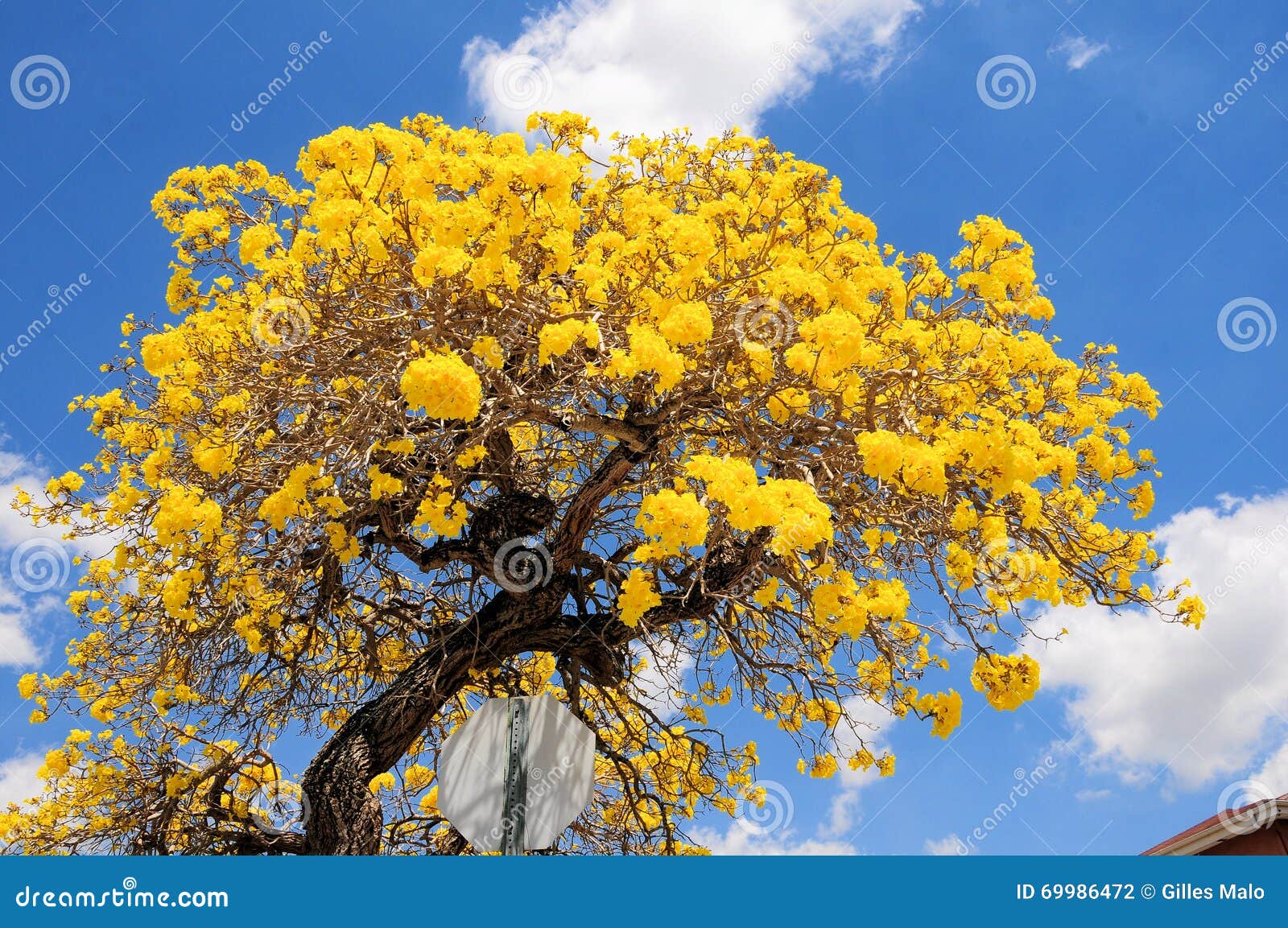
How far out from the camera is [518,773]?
12.4 feet

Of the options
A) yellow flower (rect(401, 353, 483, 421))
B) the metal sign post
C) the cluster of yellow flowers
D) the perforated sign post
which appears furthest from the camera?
the cluster of yellow flowers

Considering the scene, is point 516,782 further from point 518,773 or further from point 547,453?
point 547,453

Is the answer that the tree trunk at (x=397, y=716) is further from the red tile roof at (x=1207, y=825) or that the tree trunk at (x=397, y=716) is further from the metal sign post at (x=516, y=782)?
the red tile roof at (x=1207, y=825)

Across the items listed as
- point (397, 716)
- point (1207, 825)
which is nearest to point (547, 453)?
point (397, 716)

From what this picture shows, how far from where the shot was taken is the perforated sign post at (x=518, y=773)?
146 inches

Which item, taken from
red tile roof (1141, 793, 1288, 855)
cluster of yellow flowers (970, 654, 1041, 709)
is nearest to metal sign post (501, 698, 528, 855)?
cluster of yellow flowers (970, 654, 1041, 709)

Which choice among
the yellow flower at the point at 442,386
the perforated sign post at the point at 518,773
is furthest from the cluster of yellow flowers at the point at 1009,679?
the yellow flower at the point at 442,386

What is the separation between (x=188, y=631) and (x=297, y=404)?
1776 millimetres

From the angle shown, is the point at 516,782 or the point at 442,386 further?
the point at 442,386

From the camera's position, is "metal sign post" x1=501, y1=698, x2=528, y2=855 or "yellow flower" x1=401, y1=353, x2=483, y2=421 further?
"yellow flower" x1=401, y1=353, x2=483, y2=421

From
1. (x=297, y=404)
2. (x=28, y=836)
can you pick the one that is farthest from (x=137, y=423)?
(x=28, y=836)

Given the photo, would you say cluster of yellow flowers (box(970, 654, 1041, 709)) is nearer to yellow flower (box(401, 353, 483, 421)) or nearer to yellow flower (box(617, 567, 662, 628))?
yellow flower (box(617, 567, 662, 628))

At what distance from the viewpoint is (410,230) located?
5125 millimetres

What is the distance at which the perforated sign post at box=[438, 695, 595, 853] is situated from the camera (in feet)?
12.1
